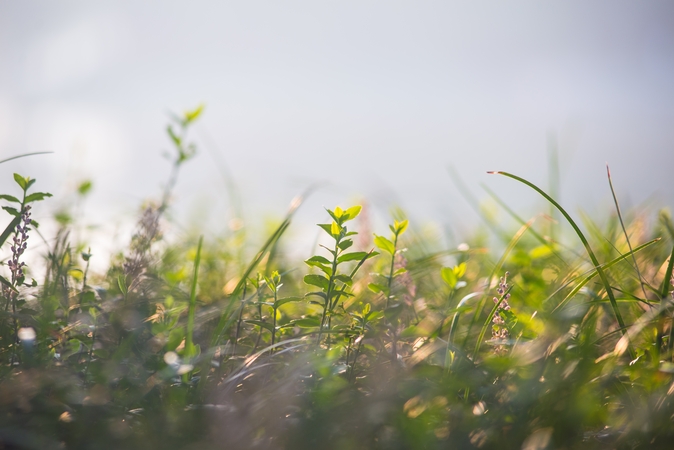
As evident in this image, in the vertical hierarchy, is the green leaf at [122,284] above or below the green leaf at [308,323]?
above

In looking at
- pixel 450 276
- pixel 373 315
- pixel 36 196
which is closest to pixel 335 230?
pixel 373 315

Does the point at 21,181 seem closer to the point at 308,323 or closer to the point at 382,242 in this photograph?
the point at 308,323

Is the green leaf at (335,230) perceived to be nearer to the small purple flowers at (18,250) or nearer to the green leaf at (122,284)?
the green leaf at (122,284)

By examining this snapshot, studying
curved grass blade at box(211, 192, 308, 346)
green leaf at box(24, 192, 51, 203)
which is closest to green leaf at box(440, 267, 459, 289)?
curved grass blade at box(211, 192, 308, 346)

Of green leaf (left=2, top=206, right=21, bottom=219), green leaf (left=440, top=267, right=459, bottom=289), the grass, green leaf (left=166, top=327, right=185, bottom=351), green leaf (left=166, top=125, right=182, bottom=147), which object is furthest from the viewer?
green leaf (left=166, top=125, right=182, bottom=147)

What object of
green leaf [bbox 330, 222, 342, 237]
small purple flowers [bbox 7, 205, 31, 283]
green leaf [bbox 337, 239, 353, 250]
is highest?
small purple flowers [bbox 7, 205, 31, 283]

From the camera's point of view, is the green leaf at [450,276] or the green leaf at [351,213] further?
the green leaf at [450,276]

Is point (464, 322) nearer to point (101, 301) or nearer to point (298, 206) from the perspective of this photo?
point (298, 206)

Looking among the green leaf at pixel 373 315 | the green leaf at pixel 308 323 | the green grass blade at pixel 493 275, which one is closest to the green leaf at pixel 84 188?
the green leaf at pixel 308 323

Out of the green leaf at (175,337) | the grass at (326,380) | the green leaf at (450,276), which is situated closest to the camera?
the grass at (326,380)

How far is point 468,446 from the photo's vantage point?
884 millimetres

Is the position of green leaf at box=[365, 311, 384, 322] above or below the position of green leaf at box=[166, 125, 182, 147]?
below

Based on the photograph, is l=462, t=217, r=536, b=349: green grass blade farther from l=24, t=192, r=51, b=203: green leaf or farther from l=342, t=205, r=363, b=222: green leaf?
l=24, t=192, r=51, b=203: green leaf

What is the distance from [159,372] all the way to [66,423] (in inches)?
8.2
